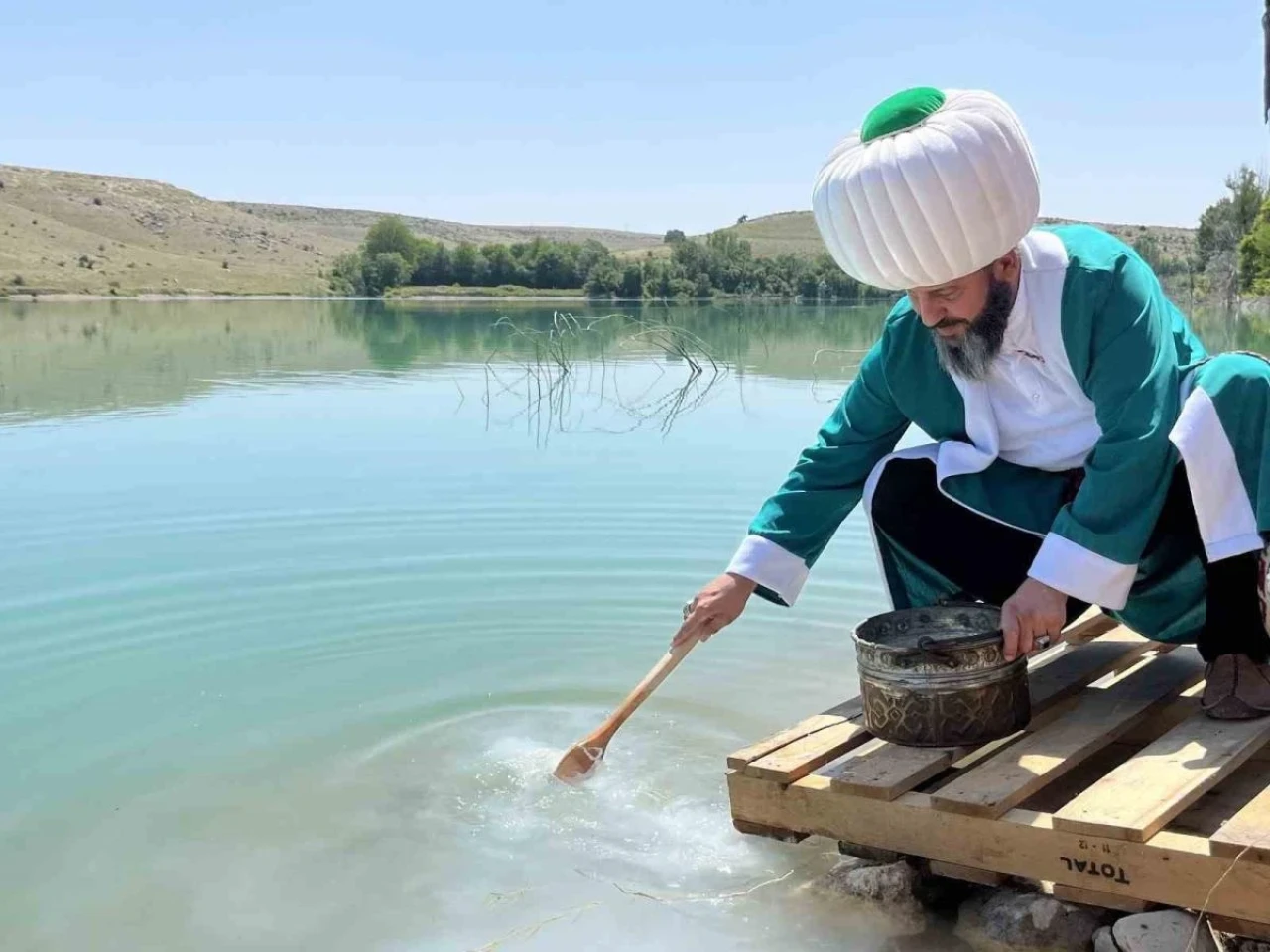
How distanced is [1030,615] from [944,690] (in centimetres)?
22

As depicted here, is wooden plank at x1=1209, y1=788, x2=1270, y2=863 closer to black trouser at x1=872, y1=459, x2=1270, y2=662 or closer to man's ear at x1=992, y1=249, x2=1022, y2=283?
black trouser at x1=872, y1=459, x2=1270, y2=662

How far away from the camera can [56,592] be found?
17.8ft

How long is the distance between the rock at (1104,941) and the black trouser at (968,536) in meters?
0.67

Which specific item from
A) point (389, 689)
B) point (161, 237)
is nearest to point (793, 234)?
point (161, 237)

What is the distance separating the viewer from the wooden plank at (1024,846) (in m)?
2.15

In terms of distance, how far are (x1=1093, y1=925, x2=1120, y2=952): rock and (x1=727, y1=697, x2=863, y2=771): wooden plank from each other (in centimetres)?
72

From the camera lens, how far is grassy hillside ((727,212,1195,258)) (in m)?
89.4

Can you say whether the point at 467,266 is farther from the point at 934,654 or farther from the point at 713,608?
the point at 934,654

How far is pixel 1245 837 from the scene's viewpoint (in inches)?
83.6

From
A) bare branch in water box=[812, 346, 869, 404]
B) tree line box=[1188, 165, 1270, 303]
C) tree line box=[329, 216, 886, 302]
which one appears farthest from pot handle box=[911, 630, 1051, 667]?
tree line box=[329, 216, 886, 302]

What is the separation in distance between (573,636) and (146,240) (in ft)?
300

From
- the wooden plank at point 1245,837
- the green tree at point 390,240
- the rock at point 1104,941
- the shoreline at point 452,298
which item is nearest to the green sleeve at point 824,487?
the rock at point 1104,941

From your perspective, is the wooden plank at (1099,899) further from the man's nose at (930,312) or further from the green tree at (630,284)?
the green tree at (630,284)

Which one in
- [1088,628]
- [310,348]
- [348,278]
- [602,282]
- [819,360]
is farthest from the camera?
[348,278]
